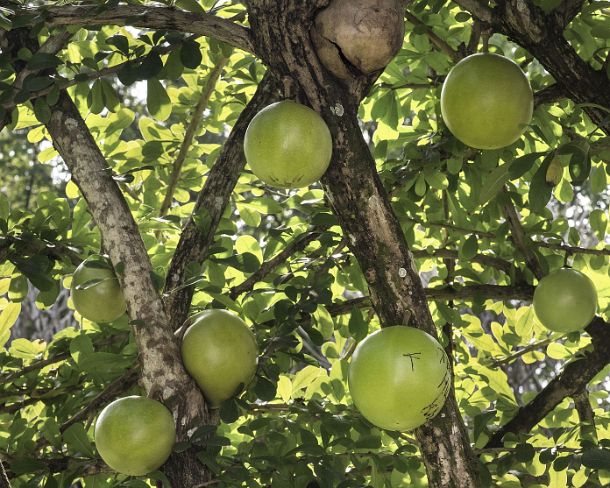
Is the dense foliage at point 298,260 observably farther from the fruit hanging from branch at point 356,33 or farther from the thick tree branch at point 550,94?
the fruit hanging from branch at point 356,33

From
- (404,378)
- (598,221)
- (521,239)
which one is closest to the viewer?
(404,378)

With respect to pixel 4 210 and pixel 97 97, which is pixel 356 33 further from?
pixel 4 210

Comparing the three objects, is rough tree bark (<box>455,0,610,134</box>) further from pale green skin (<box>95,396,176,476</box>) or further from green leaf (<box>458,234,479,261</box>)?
pale green skin (<box>95,396,176,476</box>)

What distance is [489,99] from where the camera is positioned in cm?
136

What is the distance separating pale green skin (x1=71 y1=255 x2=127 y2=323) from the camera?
59.6 inches

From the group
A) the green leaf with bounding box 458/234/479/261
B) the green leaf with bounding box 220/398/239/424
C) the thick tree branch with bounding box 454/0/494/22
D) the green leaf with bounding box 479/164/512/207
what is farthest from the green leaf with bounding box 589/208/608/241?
the green leaf with bounding box 220/398/239/424

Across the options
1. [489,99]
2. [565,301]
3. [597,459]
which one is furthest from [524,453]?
[489,99]

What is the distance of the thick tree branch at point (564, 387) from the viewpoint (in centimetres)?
201

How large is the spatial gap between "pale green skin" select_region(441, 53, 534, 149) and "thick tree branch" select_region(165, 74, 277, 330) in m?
0.57

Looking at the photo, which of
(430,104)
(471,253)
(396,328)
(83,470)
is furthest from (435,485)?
(430,104)

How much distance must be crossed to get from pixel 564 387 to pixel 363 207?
3.69ft

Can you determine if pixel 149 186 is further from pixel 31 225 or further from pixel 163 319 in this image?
pixel 163 319

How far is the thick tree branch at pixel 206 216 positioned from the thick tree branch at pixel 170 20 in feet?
1.54

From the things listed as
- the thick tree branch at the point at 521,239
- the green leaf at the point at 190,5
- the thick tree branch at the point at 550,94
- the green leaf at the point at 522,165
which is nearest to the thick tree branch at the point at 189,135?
the green leaf at the point at 190,5
